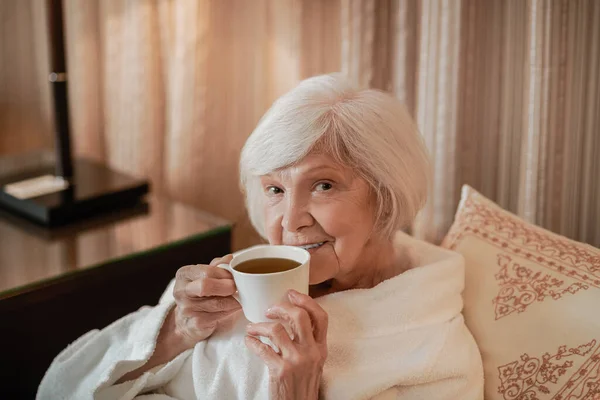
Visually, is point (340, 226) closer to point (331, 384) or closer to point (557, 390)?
point (331, 384)

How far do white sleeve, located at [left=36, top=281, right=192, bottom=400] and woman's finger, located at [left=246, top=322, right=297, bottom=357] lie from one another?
314 millimetres

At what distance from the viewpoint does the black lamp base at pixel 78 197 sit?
1.90 metres

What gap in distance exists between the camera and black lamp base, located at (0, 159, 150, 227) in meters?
1.90

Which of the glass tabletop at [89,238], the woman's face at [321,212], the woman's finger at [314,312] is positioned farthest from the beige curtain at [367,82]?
the woman's finger at [314,312]

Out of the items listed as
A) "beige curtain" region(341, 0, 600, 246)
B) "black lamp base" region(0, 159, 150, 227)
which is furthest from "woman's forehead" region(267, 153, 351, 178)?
"black lamp base" region(0, 159, 150, 227)

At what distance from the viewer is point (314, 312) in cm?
103

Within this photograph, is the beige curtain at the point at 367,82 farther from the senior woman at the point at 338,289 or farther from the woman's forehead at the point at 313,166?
the woman's forehead at the point at 313,166

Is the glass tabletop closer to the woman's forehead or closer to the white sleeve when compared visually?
the white sleeve

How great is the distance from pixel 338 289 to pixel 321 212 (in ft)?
0.68

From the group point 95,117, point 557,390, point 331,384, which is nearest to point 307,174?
point 331,384

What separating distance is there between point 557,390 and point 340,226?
0.44 m

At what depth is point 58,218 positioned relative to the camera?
190 centimetres

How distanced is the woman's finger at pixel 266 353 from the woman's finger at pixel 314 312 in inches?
2.6

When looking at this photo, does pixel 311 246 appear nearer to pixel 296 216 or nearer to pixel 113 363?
pixel 296 216
